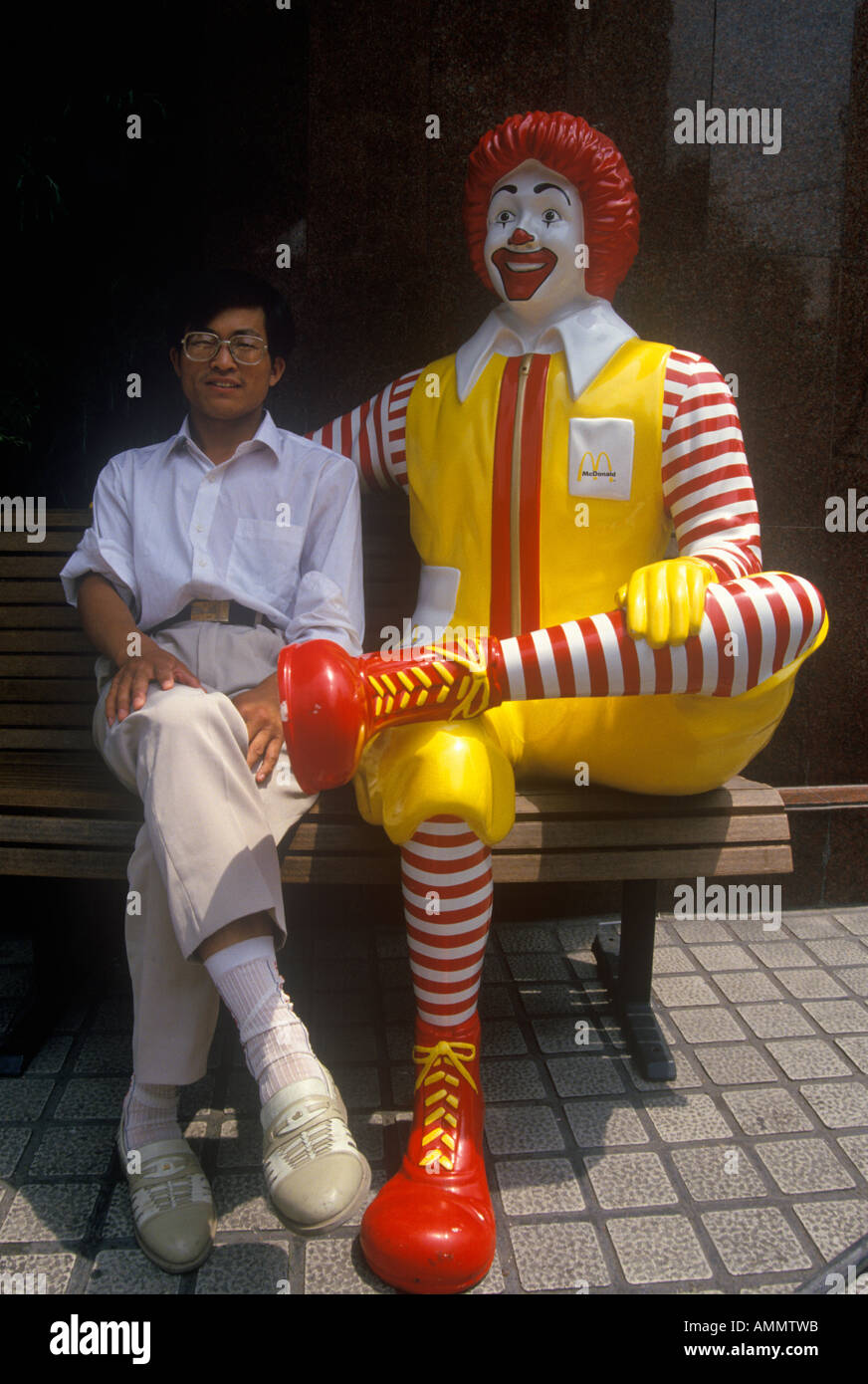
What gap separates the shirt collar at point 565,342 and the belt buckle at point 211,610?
753 mm

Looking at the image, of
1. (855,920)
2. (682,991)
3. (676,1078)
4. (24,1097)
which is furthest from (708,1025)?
(24,1097)

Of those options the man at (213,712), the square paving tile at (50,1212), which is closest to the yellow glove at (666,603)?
the man at (213,712)

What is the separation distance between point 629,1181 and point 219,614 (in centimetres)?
154

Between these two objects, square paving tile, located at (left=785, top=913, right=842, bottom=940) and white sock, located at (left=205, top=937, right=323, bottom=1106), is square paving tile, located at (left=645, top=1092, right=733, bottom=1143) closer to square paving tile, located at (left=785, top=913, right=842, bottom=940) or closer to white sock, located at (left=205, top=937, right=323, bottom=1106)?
white sock, located at (left=205, top=937, right=323, bottom=1106)

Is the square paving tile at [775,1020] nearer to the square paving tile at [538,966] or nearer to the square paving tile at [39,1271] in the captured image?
the square paving tile at [538,966]

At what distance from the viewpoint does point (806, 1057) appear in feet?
8.59

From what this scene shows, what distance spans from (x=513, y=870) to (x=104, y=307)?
7.59 ft

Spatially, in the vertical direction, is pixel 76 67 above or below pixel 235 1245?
above

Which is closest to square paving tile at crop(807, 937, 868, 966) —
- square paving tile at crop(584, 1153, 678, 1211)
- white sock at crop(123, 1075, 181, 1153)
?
square paving tile at crop(584, 1153, 678, 1211)
